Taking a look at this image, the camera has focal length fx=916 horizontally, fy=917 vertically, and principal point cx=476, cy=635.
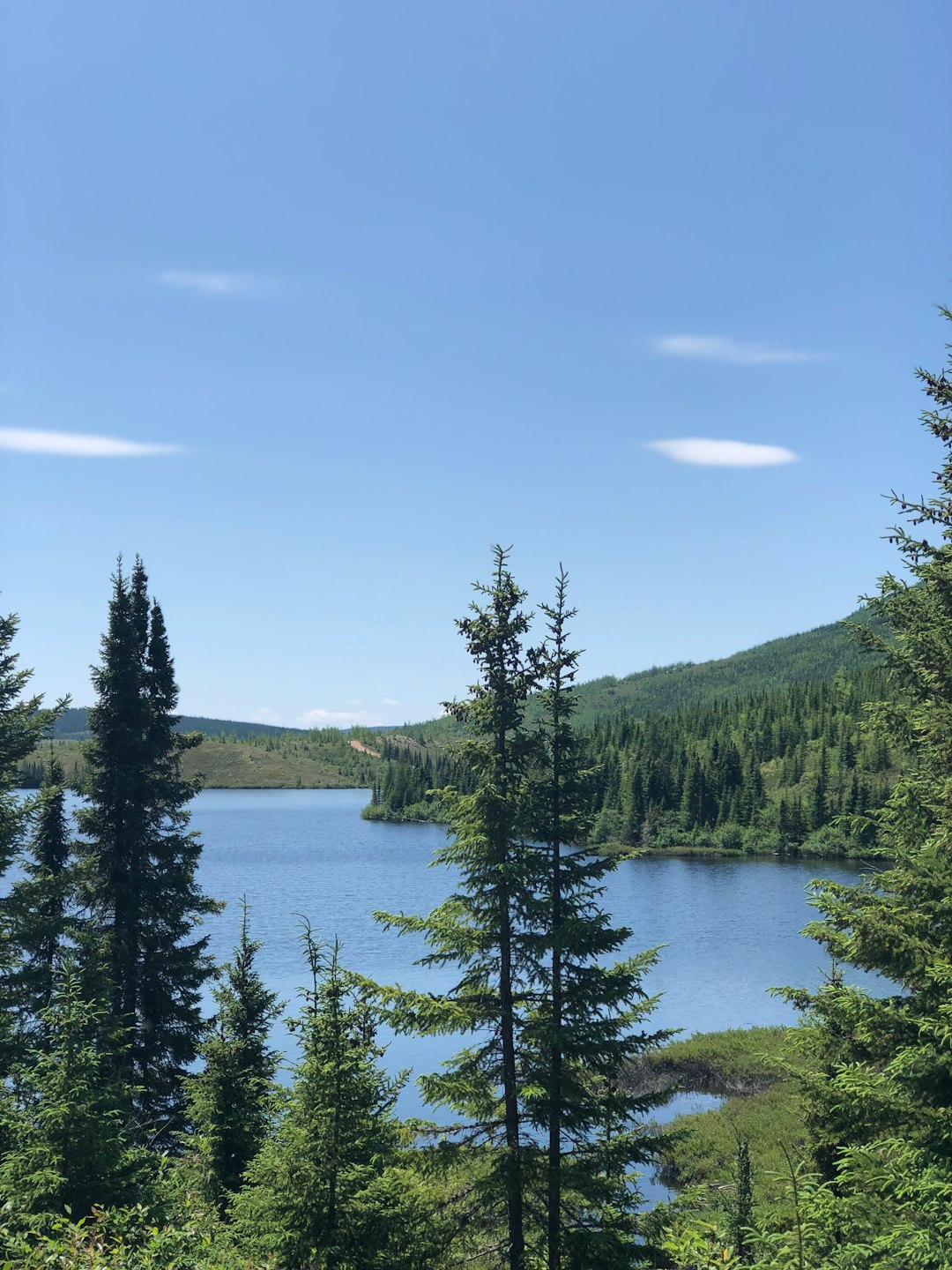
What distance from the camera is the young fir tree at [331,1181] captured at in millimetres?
11219

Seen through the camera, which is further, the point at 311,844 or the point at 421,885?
the point at 311,844

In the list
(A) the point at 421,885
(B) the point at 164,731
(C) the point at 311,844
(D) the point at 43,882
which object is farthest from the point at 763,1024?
(C) the point at 311,844

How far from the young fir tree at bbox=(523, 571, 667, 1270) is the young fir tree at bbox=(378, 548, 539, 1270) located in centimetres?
41

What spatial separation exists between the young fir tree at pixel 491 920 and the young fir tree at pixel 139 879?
38.5 feet

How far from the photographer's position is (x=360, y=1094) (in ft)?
39.4

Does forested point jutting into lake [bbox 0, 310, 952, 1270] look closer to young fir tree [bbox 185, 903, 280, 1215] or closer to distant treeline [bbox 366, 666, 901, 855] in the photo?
young fir tree [bbox 185, 903, 280, 1215]

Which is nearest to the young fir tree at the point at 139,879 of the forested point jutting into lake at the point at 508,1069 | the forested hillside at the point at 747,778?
the forested point jutting into lake at the point at 508,1069

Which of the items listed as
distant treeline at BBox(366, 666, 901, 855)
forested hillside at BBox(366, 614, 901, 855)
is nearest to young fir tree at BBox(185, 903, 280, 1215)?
forested hillside at BBox(366, 614, 901, 855)

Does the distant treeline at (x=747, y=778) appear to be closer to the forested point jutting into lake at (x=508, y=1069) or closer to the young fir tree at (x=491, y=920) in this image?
the forested point jutting into lake at (x=508, y=1069)

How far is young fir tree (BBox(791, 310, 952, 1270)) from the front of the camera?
37.6 feet

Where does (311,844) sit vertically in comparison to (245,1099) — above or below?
below

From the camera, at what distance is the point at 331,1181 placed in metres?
11.3

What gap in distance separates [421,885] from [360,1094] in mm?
82032

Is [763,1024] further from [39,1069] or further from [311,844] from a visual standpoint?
[311,844]
